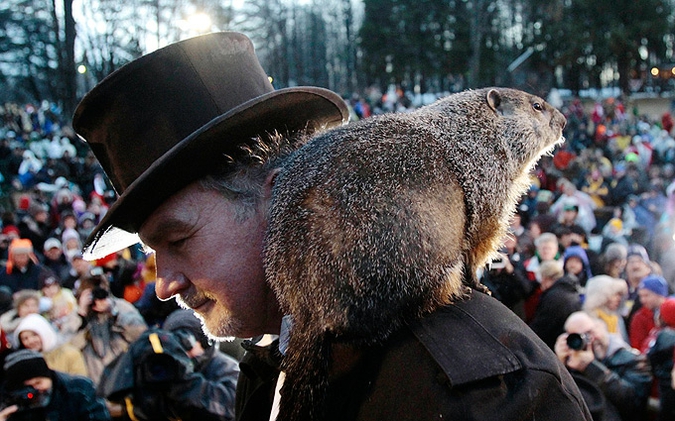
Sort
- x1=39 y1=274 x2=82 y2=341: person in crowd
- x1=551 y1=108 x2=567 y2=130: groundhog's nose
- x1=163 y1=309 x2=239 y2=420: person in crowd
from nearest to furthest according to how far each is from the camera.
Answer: x1=551 y1=108 x2=567 y2=130: groundhog's nose
x1=163 y1=309 x2=239 y2=420: person in crowd
x1=39 y1=274 x2=82 y2=341: person in crowd

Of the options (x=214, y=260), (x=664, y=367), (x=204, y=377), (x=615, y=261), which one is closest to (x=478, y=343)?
(x=214, y=260)

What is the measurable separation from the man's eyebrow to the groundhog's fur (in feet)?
0.83

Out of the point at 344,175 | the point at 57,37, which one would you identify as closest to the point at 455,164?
the point at 344,175

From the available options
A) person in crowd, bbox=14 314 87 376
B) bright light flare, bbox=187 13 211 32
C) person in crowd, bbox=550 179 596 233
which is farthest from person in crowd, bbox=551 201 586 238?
bright light flare, bbox=187 13 211 32

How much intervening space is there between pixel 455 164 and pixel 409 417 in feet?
2.66

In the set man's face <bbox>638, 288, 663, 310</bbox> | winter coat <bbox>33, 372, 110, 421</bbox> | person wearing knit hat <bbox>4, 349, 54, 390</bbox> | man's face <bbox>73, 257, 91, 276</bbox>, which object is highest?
person wearing knit hat <bbox>4, 349, 54, 390</bbox>

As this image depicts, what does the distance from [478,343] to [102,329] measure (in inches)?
182

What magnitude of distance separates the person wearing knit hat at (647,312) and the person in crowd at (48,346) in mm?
4492

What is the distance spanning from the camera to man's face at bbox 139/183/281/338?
1760 millimetres

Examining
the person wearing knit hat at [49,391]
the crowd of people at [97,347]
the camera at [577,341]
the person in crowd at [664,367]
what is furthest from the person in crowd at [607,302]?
the person wearing knit hat at [49,391]

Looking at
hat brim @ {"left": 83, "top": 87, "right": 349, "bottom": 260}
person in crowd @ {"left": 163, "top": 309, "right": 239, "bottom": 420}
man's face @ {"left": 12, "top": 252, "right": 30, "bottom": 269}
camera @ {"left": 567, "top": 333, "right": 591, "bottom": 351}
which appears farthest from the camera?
man's face @ {"left": 12, "top": 252, "right": 30, "bottom": 269}

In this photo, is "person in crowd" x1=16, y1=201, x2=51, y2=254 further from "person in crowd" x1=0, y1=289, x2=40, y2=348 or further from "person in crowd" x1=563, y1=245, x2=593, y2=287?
"person in crowd" x1=563, y1=245, x2=593, y2=287

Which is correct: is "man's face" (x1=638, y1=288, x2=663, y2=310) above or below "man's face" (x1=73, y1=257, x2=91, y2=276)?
above

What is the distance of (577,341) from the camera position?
410cm
